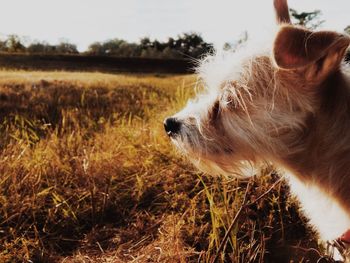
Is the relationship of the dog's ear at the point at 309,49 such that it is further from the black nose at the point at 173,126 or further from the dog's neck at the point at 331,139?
the black nose at the point at 173,126

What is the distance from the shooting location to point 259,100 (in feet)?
7.80

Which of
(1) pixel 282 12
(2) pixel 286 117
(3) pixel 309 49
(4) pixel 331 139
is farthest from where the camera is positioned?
(1) pixel 282 12

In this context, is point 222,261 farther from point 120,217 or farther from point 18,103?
point 18,103

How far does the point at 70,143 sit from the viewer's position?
460cm

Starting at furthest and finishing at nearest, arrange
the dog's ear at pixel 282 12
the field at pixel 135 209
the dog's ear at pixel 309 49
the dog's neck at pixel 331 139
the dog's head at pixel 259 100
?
Answer: the field at pixel 135 209, the dog's ear at pixel 282 12, the dog's neck at pixel 331 139, the dog's head at pixel 259 100, the dog's ear at pixel 309 49

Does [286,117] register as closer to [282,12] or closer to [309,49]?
[309,49]

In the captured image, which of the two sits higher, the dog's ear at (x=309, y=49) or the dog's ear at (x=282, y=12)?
the dog's ear at (x=282, y=12)

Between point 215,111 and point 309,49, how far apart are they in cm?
77

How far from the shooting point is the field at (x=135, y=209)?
3061 millimetres

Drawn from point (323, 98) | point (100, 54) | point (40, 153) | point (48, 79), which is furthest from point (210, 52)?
point (100, 54)

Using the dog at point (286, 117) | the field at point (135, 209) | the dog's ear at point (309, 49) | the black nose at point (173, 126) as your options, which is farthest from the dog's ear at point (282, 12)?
the field at point (135, 209)

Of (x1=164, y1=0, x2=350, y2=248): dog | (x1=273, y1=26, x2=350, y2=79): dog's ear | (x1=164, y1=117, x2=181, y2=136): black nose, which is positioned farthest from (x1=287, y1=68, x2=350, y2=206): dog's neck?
(x1=164, y1=117, x2=181, y2=136): black nose

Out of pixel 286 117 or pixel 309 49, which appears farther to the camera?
pixel 286 117

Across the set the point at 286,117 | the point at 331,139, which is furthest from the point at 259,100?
the point at 331,139
